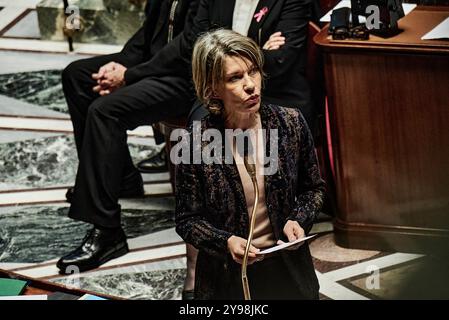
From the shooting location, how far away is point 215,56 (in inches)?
97.3

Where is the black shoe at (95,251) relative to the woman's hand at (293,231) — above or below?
below

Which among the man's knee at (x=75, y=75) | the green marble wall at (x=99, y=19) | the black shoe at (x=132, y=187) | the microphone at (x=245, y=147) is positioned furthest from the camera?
the green marble wall at (x=99, y=19)

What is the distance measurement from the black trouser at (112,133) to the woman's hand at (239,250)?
1.62m

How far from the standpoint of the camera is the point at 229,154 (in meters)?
2.54

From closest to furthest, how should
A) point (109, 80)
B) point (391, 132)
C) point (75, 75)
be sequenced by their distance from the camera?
point (391, 132) → point (109, 80) → point (75, 75)

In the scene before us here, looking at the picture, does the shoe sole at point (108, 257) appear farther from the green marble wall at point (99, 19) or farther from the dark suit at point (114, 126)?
the green marble wall at point (99, 19)

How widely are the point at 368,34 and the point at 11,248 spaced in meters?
1.85

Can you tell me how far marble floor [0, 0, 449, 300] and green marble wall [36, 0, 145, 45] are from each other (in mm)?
87

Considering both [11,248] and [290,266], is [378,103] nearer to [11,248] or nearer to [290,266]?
[290,266]

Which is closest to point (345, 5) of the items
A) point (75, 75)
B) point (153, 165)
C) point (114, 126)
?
point (114, 126)

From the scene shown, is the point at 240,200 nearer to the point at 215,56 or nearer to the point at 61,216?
the point at 215,56

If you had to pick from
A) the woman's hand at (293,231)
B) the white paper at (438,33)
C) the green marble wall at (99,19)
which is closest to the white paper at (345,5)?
the white paper at (438,33)

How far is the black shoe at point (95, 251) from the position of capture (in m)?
4.00

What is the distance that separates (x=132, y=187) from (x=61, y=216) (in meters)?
0.39
